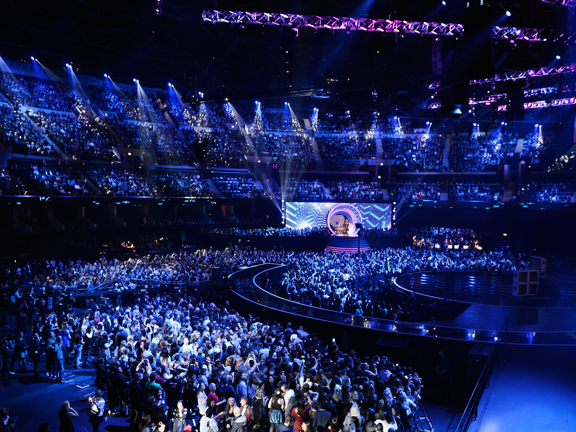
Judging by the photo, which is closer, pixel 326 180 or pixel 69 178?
pixel 69 178

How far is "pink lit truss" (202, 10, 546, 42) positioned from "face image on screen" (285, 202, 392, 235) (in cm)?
2108

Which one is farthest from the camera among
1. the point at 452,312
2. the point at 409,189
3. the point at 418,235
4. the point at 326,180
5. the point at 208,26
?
the point at 326,180

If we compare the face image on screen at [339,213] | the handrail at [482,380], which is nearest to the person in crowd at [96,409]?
the handrail at [482,380]

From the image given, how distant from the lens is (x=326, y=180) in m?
41.8

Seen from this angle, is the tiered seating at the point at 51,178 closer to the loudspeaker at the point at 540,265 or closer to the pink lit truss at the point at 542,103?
the pink lit truss at the point at 542,103

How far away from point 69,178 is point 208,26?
44.6 ft

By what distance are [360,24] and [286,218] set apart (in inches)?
934

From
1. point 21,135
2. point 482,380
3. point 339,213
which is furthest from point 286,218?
point 482,380

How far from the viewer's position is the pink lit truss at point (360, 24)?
14477 millimetres

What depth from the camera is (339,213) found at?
37844mm

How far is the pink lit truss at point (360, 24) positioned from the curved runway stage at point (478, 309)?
8.56m

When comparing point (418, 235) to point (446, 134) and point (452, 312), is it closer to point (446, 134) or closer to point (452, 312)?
point (446, 134)

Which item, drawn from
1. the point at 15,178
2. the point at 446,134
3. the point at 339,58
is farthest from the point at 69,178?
the point at 446,134

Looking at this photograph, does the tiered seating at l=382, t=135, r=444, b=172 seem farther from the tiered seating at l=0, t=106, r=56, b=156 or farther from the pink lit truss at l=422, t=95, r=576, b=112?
the tiered seating at l=0, t=106, r=56, b=156
